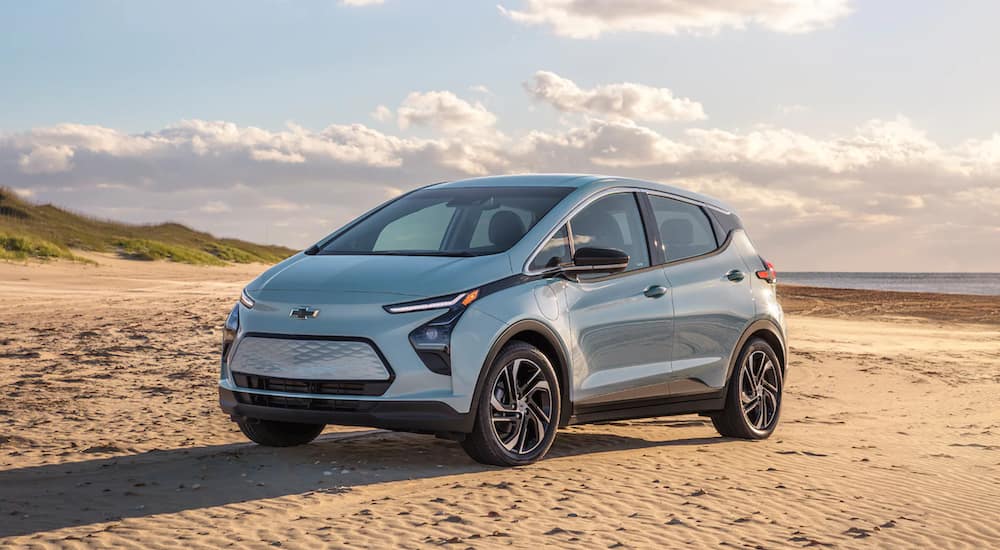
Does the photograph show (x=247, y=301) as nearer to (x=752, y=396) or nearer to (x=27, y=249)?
(x=752, y=396)

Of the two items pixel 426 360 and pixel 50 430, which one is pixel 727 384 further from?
pixel 50 430

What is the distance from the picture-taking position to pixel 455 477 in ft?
24.4

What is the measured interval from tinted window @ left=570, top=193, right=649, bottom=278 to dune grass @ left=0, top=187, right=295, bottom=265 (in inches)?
1110

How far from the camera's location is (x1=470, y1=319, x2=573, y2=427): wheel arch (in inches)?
288

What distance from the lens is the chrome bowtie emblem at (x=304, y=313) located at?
23.8ft

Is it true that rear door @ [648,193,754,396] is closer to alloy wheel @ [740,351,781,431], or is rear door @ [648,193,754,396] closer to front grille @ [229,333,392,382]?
alloy wheel @ [740,351,781,431]

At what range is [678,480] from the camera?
7742 mm

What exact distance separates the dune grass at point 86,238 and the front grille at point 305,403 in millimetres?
28229

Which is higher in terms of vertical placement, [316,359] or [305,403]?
[316,359]

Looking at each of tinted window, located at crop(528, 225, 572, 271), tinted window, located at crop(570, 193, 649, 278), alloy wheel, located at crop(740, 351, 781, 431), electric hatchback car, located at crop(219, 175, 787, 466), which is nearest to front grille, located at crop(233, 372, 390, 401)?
electric hatchback car, located at crop(219, 175, 787, 466)

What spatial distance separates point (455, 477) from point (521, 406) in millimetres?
624

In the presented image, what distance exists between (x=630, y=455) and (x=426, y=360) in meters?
2.20

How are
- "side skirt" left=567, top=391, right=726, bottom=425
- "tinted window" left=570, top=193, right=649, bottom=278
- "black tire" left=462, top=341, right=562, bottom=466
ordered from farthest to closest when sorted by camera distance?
"tinted window" left=570, top=193, right=649, bottom=278 → "side skirt" left=567, top=391, right=726, bottom=425 → "black tire" left=462, top=341, right=562, bottom=466

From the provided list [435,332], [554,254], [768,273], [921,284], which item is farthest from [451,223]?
[921,284]
